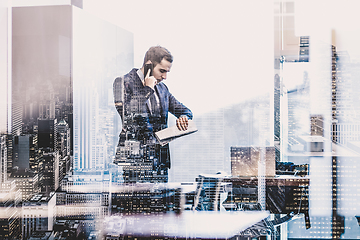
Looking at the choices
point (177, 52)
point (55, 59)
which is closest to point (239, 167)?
point (177, 52)

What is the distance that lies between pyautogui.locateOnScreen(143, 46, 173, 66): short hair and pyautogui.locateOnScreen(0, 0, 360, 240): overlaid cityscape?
0.49 ft

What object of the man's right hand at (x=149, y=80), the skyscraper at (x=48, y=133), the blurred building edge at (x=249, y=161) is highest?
the man's right hand at (x=149, y=80)

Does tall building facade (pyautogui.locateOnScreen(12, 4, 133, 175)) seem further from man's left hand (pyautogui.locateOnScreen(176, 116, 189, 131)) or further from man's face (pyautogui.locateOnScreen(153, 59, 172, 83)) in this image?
man's left hand (pyautogui.locateOnScreen(176, 116, 189, 131))

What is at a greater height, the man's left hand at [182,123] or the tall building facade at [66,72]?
the tall building facade at [66,72]

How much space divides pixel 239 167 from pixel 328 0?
5.37 feet

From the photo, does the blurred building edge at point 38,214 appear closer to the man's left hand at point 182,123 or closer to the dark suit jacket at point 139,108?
the dark suit jacket at point 139,108

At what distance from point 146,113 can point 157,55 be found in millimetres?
511

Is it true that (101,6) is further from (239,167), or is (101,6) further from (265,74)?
(239,167)

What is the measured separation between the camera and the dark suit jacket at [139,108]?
2.65m

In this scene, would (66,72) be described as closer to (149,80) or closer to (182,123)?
(149,80)

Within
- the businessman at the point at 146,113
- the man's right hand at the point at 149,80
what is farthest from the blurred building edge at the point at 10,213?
the man's right hand at the point at 149,80

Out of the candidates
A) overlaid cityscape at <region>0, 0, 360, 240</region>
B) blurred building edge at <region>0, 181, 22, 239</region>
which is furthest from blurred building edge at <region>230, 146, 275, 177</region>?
blurred building edge at <region>0, 181, 22, 239</region>

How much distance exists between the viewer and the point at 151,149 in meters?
2.66

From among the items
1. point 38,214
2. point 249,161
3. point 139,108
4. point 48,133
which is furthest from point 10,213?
point 249,161
